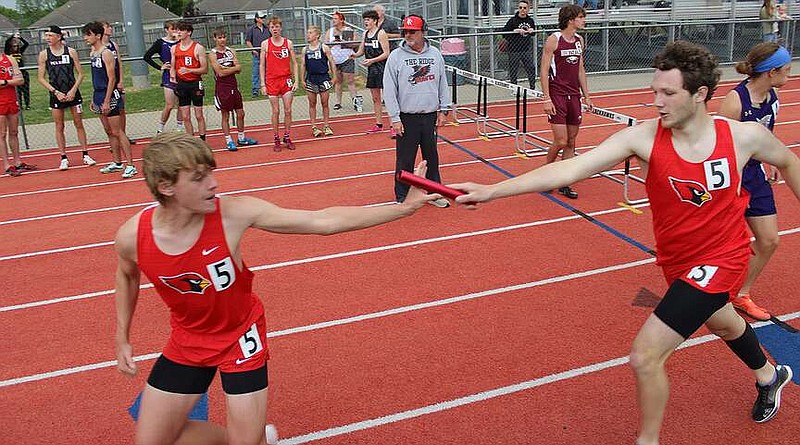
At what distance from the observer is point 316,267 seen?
668 cm

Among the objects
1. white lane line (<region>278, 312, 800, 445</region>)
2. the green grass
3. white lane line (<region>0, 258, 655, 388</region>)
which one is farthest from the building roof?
white lane line (<region>278, 312, 800, 445</region>)

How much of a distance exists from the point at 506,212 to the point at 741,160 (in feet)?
15.6

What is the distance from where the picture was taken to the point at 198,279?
9.74 ft

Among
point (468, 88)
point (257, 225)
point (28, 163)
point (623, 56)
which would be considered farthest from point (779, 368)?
point (623, 56)

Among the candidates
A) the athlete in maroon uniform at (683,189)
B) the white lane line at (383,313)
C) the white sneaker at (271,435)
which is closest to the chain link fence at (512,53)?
the white lane line at (383,313)

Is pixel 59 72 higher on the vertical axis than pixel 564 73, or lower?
higher

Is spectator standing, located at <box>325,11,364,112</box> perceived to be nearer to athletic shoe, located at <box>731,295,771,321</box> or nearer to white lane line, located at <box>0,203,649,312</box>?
white lane line, located at <box>0,203,649,312</box>

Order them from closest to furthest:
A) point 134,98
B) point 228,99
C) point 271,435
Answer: point 271,435 → point 228,99 → point 134,98

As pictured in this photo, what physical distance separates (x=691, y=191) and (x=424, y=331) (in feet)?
8.08

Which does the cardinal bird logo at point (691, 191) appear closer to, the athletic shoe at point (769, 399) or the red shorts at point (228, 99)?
the athletic shoe at point (769, 399)

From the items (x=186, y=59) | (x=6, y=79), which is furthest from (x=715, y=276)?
(x=6, y=79)

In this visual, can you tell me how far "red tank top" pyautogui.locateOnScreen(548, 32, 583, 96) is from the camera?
8078mm

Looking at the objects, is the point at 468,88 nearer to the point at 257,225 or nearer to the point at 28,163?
the point at 28,163

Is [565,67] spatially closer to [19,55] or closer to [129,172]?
[129,172]
